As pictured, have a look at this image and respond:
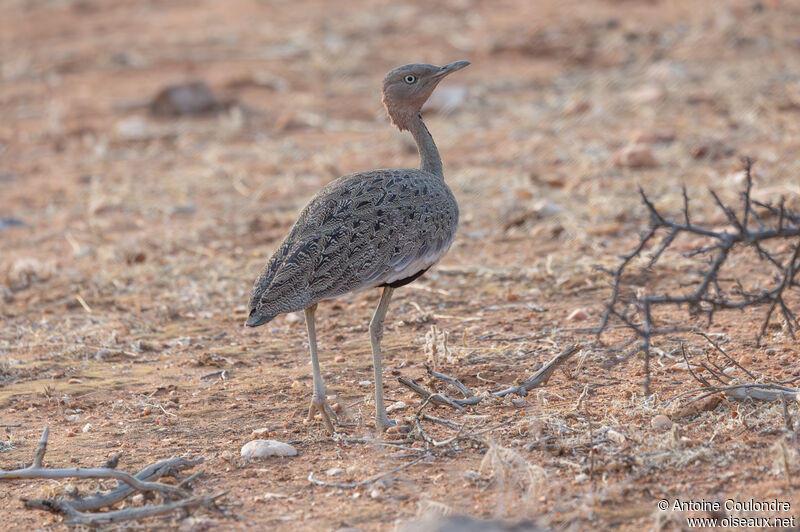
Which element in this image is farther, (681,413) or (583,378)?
(583,378)

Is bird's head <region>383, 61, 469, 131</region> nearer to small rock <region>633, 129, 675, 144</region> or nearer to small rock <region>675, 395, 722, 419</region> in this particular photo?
small rock <region>675, 395, 722, 419</region>

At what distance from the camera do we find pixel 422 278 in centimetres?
707

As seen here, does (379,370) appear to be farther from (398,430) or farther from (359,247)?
(359,247)

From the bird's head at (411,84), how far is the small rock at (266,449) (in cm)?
210

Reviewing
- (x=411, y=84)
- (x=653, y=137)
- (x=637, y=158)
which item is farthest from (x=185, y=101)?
(x=411, y=84)

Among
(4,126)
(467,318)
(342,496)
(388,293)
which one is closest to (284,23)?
(4,126)

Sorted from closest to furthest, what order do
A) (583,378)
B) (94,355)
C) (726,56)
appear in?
(583,378), (94,355), (726,56)

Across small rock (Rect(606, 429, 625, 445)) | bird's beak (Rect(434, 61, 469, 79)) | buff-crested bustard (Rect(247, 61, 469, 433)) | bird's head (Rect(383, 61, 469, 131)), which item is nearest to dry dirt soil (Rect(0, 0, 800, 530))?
small rock (Rect(606, 429, 625, 445))

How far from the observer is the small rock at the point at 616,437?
4196mm

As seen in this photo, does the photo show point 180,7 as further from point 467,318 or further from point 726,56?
point 467,318

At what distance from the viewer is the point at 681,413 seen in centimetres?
446

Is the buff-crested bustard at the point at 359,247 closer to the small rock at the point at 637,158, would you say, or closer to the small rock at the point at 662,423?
the small rock at the point at 662,423

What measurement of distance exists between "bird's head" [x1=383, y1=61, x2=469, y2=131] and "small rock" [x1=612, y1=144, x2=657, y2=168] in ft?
12.8

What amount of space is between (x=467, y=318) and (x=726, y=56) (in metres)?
8.03
